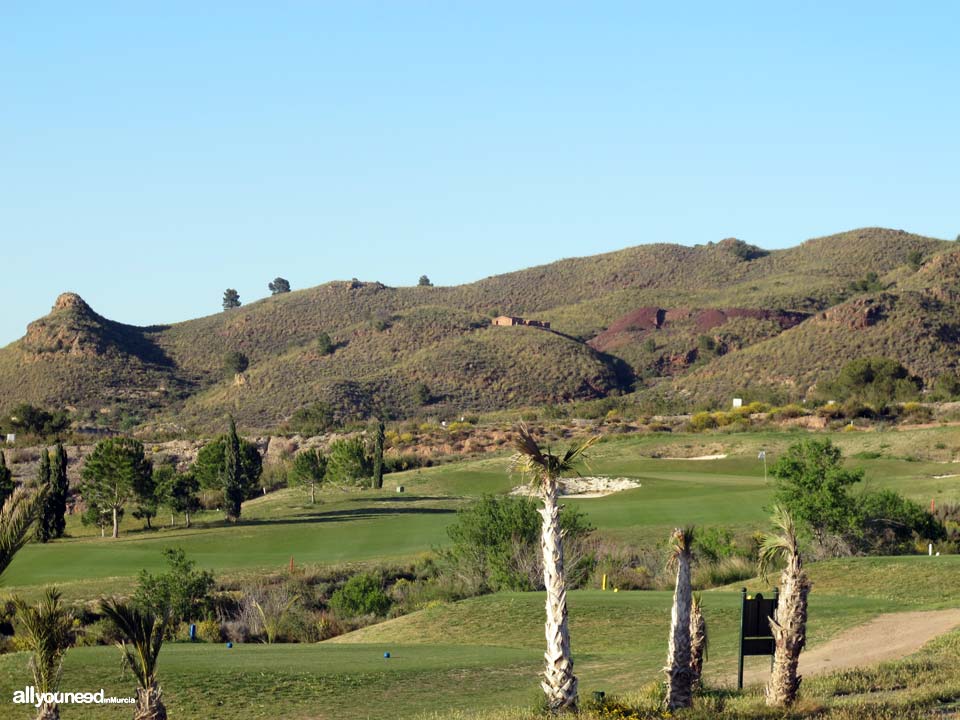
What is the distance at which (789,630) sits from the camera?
1473cm

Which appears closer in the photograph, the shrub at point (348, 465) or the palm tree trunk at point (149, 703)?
the palm tree trunk at point (149, 703)

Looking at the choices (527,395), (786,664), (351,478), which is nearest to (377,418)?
(527,395)

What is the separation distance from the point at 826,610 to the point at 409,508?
32344 mm

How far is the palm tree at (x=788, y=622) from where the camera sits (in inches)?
577

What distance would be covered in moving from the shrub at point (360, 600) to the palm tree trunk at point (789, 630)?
1744 centimetres

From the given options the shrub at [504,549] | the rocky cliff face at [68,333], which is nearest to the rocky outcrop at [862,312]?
the rocky cliff face at [68,333]

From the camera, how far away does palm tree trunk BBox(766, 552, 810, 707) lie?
1467 centimetres

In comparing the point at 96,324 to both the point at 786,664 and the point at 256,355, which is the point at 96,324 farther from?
the point at 786,664

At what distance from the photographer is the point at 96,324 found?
5032 inches

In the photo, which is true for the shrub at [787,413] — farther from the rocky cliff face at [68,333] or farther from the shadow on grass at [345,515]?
the rocky cliff face at [68,333]

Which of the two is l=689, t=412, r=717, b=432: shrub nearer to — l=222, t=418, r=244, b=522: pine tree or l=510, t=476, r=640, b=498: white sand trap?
l=510, t=476, r=640, b=498: white sand trap

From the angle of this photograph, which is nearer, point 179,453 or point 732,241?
point 179,453

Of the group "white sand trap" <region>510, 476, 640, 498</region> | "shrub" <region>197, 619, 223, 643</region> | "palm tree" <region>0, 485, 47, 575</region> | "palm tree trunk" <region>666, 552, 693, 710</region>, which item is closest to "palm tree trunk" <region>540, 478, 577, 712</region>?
"palm tree trunk" <region>666, 552, 693, 710</region>

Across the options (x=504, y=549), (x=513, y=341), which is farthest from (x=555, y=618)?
(x=513, y=341)
